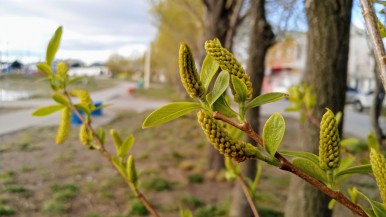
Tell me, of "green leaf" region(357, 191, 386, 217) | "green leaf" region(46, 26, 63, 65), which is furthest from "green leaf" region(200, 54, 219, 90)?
"green leaf" region(46, 26, 63, 65)

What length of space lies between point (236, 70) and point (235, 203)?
308 cm

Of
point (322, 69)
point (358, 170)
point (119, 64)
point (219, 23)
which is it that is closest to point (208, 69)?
point (358, 170)

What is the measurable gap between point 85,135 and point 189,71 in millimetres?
763

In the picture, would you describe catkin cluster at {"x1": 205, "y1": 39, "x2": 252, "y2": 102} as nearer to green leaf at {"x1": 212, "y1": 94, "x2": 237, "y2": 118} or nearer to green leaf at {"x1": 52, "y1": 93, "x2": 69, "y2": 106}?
green leaf at {"x1": 212, "y1": 94, "x2": 237, "y2": 118}

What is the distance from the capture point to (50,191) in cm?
451

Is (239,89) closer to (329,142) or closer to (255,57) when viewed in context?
(329,142)

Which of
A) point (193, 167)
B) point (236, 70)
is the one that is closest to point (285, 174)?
A: point (193, 167)

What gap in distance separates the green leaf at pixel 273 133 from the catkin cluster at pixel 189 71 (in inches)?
4.8

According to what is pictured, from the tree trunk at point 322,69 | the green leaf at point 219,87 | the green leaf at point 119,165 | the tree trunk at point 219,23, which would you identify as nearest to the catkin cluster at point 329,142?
the green leaf at point 219,87

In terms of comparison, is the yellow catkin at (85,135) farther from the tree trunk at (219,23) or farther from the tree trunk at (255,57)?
the tree trunk at (219,23)

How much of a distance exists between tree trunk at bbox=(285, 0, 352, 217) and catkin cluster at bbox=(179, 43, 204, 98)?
5.42 ft

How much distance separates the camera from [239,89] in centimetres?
52

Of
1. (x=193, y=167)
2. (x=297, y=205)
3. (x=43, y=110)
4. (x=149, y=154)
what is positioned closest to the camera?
(x=43, y=110)

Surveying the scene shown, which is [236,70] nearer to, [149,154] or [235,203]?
[235,203]
